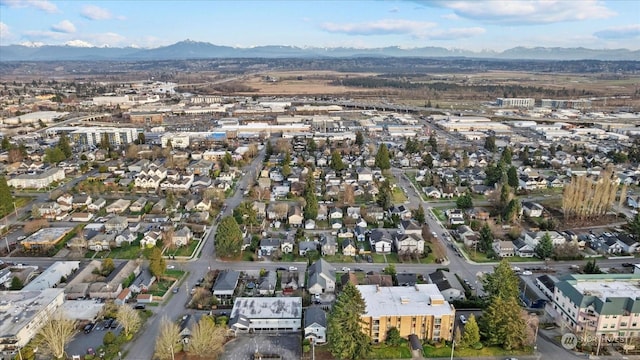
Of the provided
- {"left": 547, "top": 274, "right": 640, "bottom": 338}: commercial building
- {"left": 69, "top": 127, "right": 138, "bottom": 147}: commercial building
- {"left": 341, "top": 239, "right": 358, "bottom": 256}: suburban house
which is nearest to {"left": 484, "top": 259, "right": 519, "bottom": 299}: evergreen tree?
{"left": 547, "top": 274, "right": 640, "bottom": 338}: commercial building

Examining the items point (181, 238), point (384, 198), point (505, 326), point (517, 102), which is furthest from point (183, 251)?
point (517, 102)

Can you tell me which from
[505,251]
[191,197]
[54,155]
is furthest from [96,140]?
[505,251]

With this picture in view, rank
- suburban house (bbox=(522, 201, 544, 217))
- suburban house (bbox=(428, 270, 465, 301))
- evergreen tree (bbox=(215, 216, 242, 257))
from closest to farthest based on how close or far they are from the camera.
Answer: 1. suburban house (bbox=(428, 270, 465, 301))
2. evergreen tree (bbox=(215, 216, 242, 257))
3. suburban house (bbox=(522, 201, 544, 217))

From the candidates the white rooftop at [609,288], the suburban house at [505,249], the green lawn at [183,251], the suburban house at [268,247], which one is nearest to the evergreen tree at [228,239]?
the suburban house at [268,247]

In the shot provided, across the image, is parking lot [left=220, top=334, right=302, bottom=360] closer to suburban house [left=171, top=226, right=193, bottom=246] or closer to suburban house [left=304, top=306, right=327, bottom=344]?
suburban house [left=304, top=306, right=327, bottom=344]

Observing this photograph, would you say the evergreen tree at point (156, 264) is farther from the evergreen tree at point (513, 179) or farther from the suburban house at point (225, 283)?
the evergreen tree at point (513, 179)
